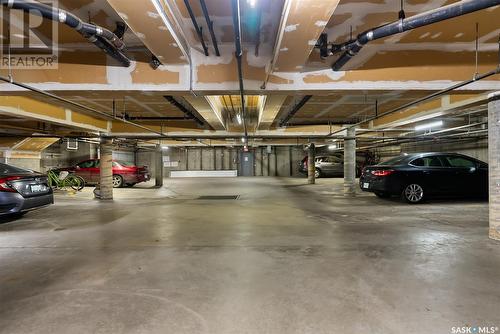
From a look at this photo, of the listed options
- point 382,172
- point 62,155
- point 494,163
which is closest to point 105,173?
point 382,172

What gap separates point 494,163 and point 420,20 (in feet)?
7.70

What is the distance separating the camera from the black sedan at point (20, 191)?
3.97m

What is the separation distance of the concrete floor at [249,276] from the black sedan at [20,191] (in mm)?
317

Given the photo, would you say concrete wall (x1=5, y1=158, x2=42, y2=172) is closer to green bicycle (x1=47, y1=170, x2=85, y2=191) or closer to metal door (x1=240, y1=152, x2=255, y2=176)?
green bicycle (x1=47, y1=170, x2=85, y2=191)

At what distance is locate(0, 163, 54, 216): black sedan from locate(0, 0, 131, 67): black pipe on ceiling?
9.04 feet

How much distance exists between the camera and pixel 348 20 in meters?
2.45

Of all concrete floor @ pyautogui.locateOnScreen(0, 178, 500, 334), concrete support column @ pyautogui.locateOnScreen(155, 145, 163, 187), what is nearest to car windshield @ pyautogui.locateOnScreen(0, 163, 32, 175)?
concrete floor @ pyautogui.locateOnScreen(0, 178, 500, 334)

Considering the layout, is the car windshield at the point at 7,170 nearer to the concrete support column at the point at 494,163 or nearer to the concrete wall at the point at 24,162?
the concrete wall at the point at 24,162

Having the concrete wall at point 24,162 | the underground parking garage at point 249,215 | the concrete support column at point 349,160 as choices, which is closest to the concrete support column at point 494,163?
the underground parking garage at point 249,215

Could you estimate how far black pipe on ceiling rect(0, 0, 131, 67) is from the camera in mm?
1699

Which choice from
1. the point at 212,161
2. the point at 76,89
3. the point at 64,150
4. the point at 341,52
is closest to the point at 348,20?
the point at 341,52

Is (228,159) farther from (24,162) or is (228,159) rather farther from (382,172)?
(382,172)

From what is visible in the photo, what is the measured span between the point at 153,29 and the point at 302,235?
9.35 ft

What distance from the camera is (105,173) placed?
7.52 meters
